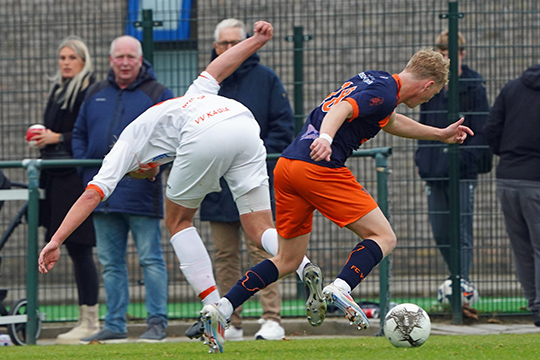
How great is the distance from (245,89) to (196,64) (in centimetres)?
140

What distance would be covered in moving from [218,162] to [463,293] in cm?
365

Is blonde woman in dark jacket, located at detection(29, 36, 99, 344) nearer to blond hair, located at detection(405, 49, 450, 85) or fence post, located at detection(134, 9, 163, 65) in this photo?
fence post, located at detection(134, 9, 163, 65)

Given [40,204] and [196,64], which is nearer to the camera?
[40,204]

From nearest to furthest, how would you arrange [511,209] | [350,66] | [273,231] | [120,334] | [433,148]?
[273,231]
[120,334]
[511,209]
[433,148]
[350,66]

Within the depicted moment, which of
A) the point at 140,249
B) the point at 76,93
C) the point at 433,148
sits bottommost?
the point at 140,249

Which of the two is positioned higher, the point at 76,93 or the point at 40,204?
the point at 76,93

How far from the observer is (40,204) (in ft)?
26.2

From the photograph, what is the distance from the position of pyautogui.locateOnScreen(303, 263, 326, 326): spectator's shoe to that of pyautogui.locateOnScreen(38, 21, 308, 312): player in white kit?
0.93 feet

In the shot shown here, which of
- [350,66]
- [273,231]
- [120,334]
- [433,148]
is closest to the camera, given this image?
[273,231]

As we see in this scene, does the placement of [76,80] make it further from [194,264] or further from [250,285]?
[250,285]

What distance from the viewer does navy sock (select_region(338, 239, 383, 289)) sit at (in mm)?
5363

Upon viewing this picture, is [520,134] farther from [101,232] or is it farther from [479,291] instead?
[101,232]

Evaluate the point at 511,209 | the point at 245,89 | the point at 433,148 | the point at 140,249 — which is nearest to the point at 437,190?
the point at 433,148

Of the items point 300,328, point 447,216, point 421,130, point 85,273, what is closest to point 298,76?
point 447,216
